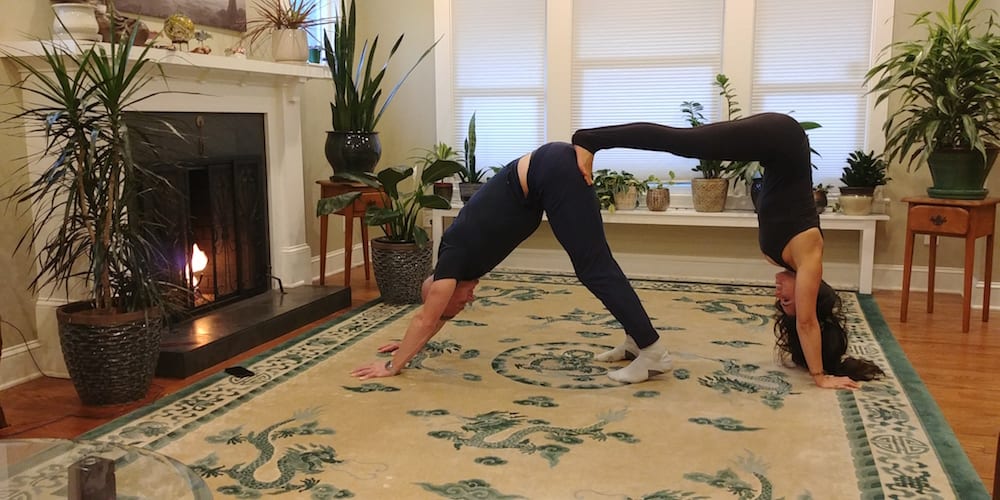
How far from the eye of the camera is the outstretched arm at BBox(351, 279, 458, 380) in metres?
3.16

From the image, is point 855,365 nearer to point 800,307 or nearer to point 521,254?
point 800,307

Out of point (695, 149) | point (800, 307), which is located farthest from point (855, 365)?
point (695, 149)

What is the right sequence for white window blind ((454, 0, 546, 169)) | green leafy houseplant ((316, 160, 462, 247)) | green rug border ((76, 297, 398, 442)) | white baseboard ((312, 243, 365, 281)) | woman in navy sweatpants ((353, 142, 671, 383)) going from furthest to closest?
white window blind ((454, 0, 546, 169)), white baseboard ((312, 243, 365, 281)), green leafy houseplant ((316, 160, 462, 247)), woman in navy sweatpants ((353, 142, 671, 383)), green rug border ((76, 297, 398, 442))

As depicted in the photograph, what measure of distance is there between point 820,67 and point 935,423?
9.64 feet

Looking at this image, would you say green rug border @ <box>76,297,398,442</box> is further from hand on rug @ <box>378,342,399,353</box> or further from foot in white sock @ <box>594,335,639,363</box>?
foot in white sock @ <box>594,335,639,363</box>

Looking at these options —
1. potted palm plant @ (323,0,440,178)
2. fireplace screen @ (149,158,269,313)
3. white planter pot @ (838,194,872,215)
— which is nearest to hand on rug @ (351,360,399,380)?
fireplace screen @ (149,158,269,313)

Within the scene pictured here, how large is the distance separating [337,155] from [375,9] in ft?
5.29

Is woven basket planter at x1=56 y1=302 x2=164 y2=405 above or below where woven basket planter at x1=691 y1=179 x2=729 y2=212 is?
below

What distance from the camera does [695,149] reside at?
294 centimetres

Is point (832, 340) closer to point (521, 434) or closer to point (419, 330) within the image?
point (521, 434)

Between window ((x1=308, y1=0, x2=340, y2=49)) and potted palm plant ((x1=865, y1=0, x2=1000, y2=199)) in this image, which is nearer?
potted palm plant ((x1=865, y1=0, x2=1000, y2=199))

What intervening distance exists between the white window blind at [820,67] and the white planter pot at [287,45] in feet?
9.14

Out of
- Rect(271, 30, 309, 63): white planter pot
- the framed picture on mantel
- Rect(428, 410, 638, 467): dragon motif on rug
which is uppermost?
the framed picture on mantel

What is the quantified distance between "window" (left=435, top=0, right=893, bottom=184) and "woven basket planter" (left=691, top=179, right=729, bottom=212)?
27 centimetres
